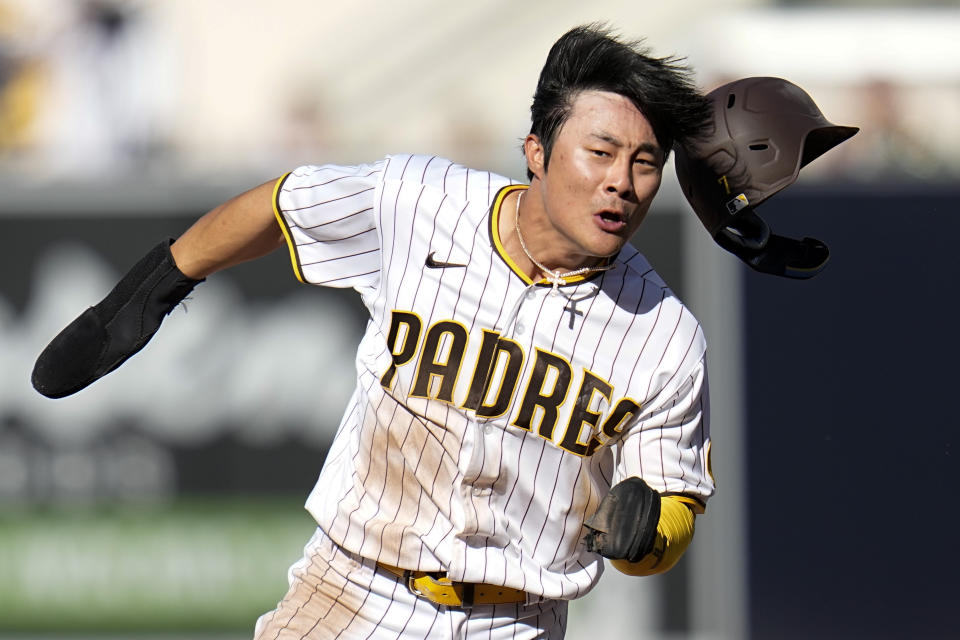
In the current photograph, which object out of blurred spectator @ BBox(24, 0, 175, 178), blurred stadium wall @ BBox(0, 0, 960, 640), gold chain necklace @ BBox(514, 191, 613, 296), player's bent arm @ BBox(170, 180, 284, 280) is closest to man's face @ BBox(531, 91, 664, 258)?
gold chain necklace @ BBox(514, 191, 613, 296)

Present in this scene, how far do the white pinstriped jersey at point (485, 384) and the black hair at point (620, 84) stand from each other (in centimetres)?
30

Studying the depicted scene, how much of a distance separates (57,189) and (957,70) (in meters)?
6.95

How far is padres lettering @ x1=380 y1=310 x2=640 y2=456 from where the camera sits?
3.44m

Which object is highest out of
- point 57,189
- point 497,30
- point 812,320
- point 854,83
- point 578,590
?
point 497,30

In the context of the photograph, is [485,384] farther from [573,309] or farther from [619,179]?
[619,179]

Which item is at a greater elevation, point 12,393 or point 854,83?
point 854,83

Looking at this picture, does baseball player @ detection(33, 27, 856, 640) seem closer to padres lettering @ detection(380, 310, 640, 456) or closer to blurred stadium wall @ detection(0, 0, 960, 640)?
padres lettering @ detection(380, 310, 640, 456)

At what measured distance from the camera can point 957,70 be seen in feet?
34.4

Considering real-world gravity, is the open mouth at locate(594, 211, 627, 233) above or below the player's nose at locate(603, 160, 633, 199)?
below

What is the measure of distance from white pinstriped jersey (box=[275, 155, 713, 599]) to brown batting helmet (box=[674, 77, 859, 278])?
0.26 meters

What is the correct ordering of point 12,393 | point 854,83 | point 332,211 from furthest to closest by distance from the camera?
point 854,83
point 12,393
point 332,211

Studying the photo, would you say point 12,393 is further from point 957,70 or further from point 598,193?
point 957,70

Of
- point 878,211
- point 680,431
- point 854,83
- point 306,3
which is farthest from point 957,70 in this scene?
Result: point 680,431

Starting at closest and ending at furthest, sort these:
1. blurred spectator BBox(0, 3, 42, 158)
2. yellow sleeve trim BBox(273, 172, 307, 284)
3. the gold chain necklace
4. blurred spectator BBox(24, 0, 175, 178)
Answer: the gold chain necklace < yellow sleeve trim BBox(273, 172, 307, 284) < blurred spectator BBox(24, 0, 175, 178) < blurred spectator BBox(0, 3, 42, 158)
